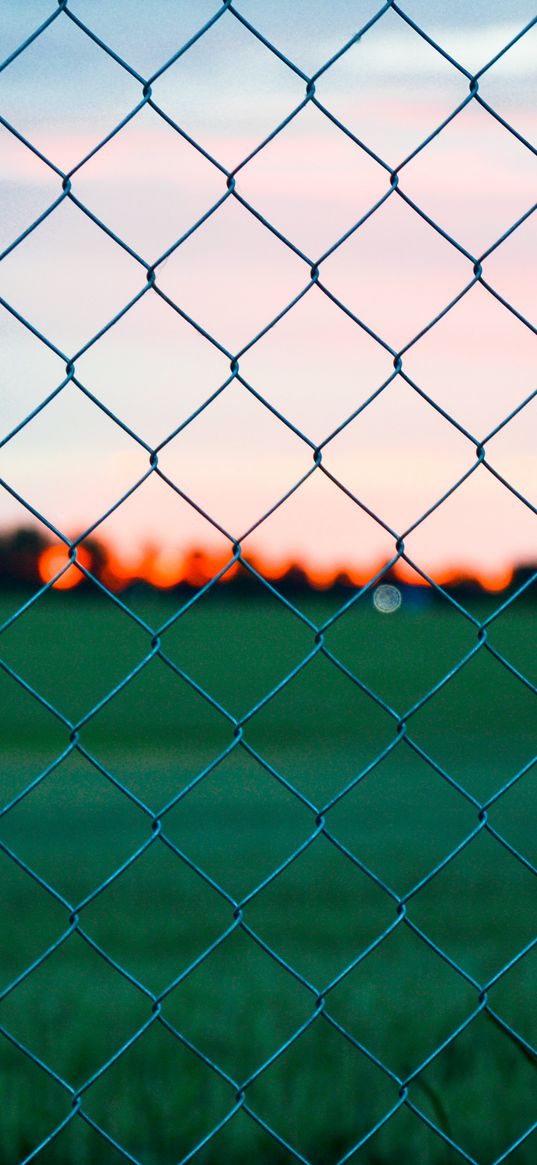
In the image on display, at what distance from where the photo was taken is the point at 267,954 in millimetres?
4098

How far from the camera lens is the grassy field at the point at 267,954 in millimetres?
2572

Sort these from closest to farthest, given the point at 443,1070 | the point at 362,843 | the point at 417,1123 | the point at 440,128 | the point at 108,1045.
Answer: the point at 440,128 → the point at 417,1123 → the point at 443,1070 → the point at 108,1045 → the point at 362,843

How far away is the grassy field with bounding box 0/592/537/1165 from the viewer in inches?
101

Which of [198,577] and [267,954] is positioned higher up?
[198,577]

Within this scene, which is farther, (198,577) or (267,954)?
(267,954)

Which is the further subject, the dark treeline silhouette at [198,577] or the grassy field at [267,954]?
the grassy field at [267,954]

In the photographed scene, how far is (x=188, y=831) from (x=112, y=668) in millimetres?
28339

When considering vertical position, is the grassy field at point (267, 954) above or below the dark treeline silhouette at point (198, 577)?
below

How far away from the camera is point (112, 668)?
35.8 m

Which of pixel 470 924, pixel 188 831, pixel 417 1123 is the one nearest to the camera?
pixel 417 1123

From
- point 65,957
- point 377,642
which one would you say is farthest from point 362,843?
point 377,642

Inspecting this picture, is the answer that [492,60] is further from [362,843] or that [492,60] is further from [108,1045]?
[362,843]

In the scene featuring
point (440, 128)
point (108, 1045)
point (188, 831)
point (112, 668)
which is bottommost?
point (112, 668)

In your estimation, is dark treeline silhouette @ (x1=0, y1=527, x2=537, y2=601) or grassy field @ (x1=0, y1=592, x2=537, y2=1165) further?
grassy field @ (x1=0, y1=592, x2=537, y2=1165)
